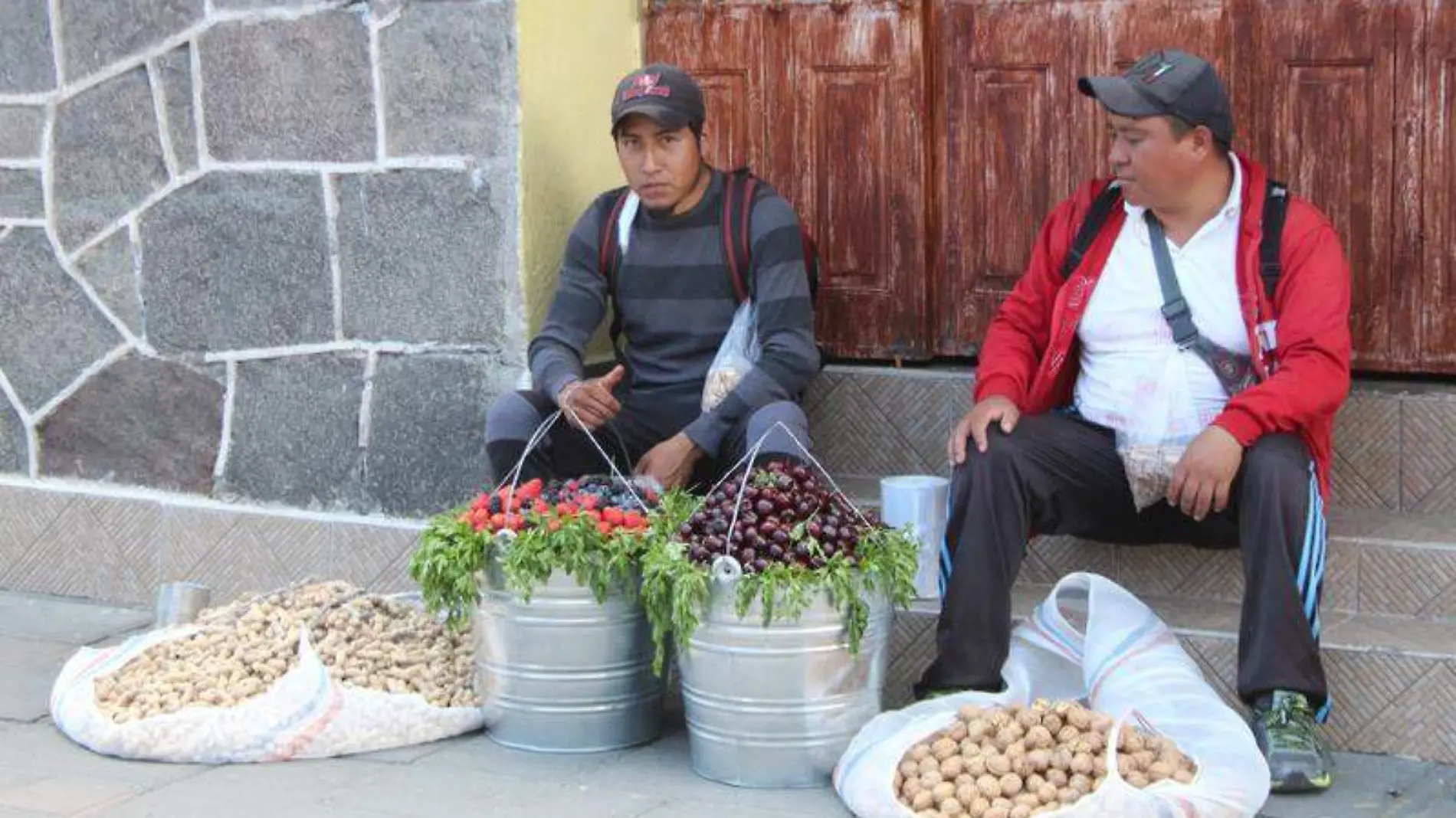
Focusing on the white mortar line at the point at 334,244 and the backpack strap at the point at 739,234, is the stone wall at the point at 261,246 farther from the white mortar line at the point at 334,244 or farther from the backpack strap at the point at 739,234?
the backpack strap at the point at 739,234

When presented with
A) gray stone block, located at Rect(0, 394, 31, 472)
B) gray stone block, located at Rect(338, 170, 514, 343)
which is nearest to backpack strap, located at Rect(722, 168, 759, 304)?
gray stone block, located at Rect(338, 170, 514, 343)

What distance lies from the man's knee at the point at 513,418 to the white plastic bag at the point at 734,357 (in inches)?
17.3

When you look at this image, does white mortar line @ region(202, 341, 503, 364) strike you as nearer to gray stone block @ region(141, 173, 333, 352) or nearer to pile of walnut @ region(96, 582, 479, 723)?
gray stone block @ region(141, 173, 333, 352)

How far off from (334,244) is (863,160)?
153 centimetres

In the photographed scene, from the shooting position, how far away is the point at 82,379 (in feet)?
22.3

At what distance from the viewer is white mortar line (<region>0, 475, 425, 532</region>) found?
248 inches

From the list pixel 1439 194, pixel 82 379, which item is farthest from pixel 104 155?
pixel 1439 194

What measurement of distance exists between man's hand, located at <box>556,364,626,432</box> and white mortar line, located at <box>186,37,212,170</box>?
1.63 m

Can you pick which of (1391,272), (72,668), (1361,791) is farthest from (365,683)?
(1391,272)

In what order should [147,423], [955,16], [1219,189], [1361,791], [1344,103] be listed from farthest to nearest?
[147,423], [955,16], [1344,103], [1219,189], [1361,791]

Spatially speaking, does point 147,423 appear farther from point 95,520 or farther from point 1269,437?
point 1269,437

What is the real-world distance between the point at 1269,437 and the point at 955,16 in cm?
176

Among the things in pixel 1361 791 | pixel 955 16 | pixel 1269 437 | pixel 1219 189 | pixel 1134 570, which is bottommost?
pixel 1361 791

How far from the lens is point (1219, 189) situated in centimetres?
518
